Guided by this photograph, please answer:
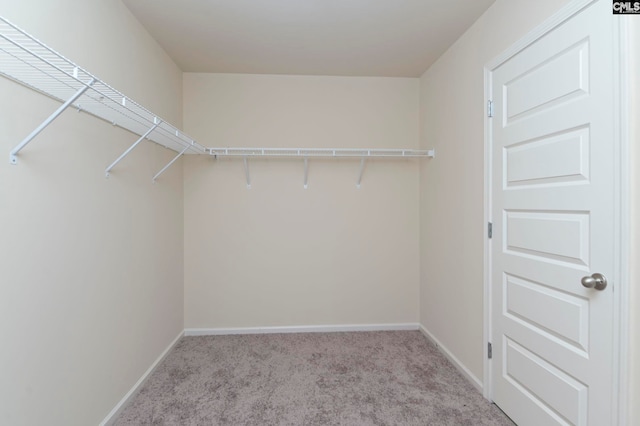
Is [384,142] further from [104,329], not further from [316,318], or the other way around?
[104,329]

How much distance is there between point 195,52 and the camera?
8.05 ft

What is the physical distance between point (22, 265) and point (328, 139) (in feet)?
7.74

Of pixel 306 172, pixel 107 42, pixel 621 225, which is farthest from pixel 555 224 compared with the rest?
pixel 107 42

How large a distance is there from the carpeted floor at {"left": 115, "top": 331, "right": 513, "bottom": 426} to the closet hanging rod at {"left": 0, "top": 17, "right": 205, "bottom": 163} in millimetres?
1671

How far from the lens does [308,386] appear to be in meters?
2.09

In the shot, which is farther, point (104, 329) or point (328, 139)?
point (328, 139)

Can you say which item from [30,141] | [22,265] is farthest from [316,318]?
[30,141]

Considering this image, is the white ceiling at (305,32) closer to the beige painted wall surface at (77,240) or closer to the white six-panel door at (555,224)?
the beige painted wall surface at (77,240)

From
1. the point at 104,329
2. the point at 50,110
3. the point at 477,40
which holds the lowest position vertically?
the point at 104,329

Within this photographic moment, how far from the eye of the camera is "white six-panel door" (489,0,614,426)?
1.23 m

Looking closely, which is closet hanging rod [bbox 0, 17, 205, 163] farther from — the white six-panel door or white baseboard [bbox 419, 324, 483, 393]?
white baseboard [bbox 419, 324, 483, 393]

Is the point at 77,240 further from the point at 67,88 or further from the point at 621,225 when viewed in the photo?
the point at 621,225

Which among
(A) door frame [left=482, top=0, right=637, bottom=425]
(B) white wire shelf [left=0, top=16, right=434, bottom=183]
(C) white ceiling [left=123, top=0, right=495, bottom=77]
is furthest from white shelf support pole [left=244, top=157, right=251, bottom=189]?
(A) door frame [left=482, top=0, right=637, bottom=425]

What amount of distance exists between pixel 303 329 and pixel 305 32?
2.58m
